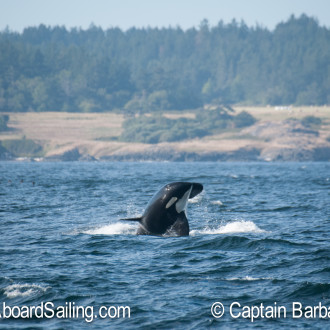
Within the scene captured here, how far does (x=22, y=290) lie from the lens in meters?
16.9

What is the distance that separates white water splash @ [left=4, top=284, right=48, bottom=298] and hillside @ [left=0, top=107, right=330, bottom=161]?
5359 inches

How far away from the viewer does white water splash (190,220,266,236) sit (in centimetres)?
2638

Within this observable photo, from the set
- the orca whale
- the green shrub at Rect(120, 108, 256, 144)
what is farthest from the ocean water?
the green shrub at Rect(120, 108, 256, 144)

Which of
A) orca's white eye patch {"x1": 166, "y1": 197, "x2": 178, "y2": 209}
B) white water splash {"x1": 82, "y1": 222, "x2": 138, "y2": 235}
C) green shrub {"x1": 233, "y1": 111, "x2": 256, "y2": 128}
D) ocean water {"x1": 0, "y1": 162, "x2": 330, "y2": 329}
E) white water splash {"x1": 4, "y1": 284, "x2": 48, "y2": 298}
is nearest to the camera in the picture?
ocean water {"x1": 0, "y1": 162, "x2": 330, "y2": 329}

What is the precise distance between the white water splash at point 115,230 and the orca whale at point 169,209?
108 inches

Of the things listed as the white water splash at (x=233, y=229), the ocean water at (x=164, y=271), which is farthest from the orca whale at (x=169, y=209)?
the white water splash at (x=233, y=229)

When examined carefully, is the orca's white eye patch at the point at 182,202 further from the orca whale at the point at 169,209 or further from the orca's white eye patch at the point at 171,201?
the orca's white eye patch at the point at 171,201

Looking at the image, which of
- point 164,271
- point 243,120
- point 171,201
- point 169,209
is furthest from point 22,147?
point 164,271

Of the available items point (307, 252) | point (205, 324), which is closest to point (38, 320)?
point (205, 324)

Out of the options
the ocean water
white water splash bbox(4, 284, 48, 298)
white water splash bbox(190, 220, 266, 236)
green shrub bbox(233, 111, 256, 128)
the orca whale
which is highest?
the orca whale

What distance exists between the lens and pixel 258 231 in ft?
87.4

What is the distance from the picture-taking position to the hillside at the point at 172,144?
155 m

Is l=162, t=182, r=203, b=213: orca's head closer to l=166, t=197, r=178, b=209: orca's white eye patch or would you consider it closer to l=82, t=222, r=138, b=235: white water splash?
l=166, t=197, r=178, b=209: orca's white eye patch

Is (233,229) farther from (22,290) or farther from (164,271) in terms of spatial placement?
(22,290)
